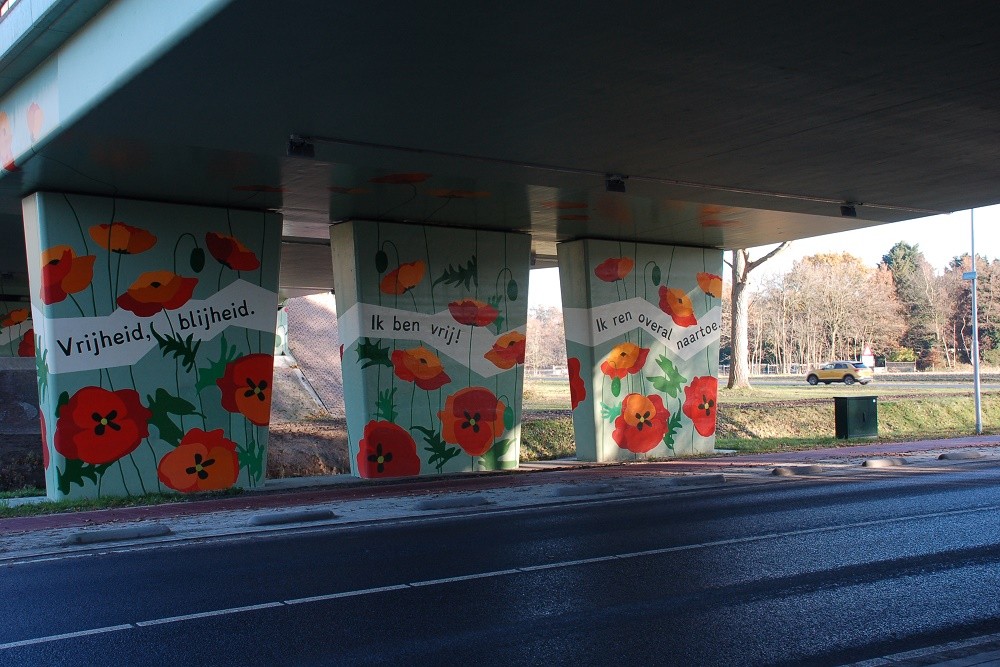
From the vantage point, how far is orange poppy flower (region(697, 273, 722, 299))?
20984 mm

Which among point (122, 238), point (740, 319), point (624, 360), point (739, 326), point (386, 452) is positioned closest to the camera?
point (122, 238)

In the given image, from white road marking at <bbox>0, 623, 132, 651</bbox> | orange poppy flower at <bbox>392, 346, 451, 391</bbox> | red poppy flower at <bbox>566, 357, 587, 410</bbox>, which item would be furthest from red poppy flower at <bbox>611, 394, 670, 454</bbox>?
white road marking at <bbox>0, 623, 132, 651</bbox>

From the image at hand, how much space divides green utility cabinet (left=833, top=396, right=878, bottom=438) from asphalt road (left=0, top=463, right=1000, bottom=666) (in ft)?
36.3

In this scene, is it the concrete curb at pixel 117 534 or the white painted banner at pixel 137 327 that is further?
the white painted banner at pixel 137 327

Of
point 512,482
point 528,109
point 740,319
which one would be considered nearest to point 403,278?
point 512,482

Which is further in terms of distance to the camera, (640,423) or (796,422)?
(796,422)

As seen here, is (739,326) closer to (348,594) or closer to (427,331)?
(427,331)

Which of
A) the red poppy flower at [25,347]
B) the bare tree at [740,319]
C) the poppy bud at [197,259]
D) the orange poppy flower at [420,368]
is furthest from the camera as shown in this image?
the bare tree at [740,319]

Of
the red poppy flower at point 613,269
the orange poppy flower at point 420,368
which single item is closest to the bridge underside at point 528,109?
the orange poppy flower at point 420,368

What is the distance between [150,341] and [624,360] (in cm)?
947

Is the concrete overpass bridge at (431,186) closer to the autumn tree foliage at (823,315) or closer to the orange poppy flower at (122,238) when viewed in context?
the orange poppy flower at (122,238)

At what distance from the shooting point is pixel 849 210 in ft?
52.7

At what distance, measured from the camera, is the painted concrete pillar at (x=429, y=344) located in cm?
1673

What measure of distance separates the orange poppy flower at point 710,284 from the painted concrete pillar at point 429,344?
456 cm
